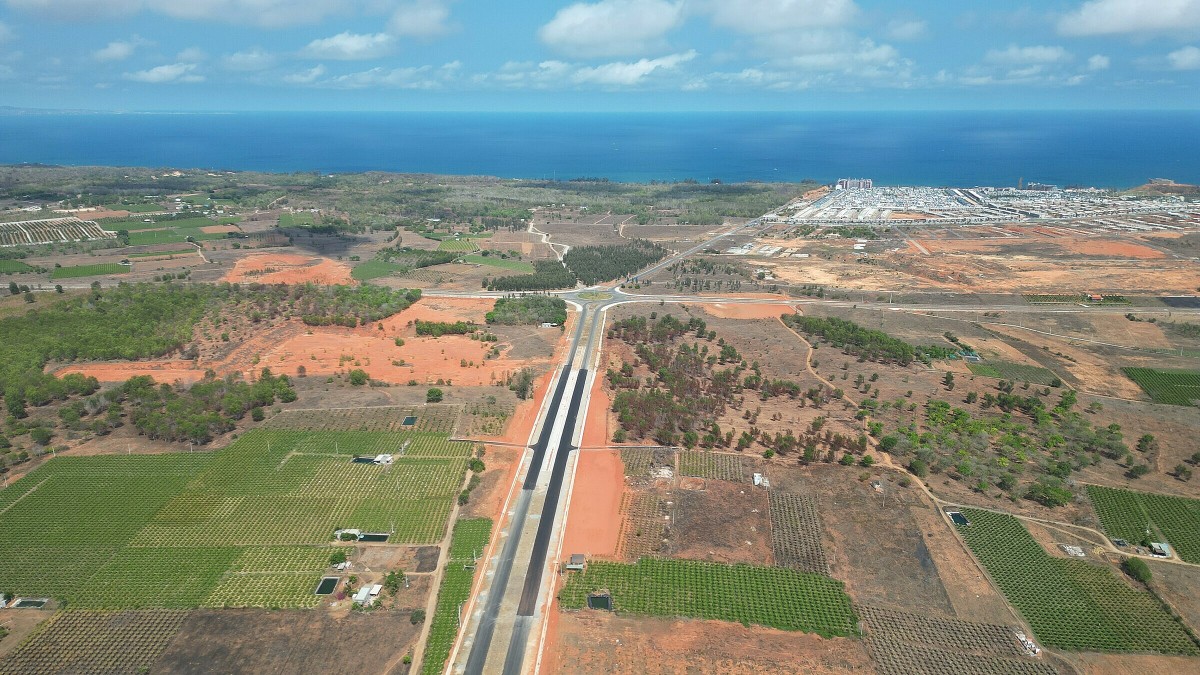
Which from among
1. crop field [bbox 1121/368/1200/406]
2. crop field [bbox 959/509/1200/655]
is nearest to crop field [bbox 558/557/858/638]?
crop field [bbox 959/509/1200/655]

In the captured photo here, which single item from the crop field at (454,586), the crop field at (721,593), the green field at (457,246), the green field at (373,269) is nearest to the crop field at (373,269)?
the green field at (373,269)

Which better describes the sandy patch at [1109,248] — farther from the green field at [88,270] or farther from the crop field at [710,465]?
the green field at [88,270]

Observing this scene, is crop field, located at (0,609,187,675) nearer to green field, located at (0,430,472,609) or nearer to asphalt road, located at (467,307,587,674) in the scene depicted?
green field, located at (0,430,472,609)

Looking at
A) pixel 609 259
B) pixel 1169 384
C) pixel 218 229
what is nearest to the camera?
pixel 1169 384

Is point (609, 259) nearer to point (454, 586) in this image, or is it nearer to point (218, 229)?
point (218, 229)

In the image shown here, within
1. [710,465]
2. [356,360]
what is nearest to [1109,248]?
[710,465]
